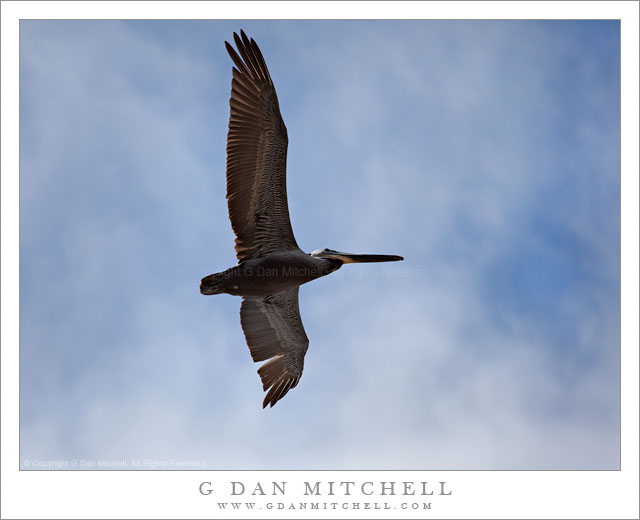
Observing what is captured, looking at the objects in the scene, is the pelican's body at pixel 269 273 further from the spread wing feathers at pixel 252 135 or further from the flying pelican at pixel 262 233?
the spread wing feathers at pixel 252 135

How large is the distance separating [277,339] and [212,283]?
192cm

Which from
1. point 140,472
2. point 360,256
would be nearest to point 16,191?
point 140,472

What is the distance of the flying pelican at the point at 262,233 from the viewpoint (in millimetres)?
9078

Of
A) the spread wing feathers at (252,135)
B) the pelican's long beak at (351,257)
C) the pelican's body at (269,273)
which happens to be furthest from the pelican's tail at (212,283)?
the pelican's long beak at (351,257)

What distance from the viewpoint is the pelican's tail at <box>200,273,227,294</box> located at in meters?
9.21

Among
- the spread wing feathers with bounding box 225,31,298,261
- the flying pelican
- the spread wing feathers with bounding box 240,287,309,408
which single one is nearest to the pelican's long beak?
the flying pelican

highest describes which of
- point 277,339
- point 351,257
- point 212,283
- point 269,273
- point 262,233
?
point 262,233

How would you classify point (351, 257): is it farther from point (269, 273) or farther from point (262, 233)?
point (262, 233)

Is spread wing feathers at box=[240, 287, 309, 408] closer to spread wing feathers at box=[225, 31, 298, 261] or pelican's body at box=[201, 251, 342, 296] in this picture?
pelican's body at box=[201, 251, 342, 296]

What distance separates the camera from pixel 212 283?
30.3 ft

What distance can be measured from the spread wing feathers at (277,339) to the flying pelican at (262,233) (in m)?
0.02

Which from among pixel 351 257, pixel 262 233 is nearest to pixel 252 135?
pixel 262 233

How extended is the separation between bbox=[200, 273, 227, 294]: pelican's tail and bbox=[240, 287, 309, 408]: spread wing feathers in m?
1.13

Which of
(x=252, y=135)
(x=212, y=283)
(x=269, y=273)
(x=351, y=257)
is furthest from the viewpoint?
(x=351, y=257)
